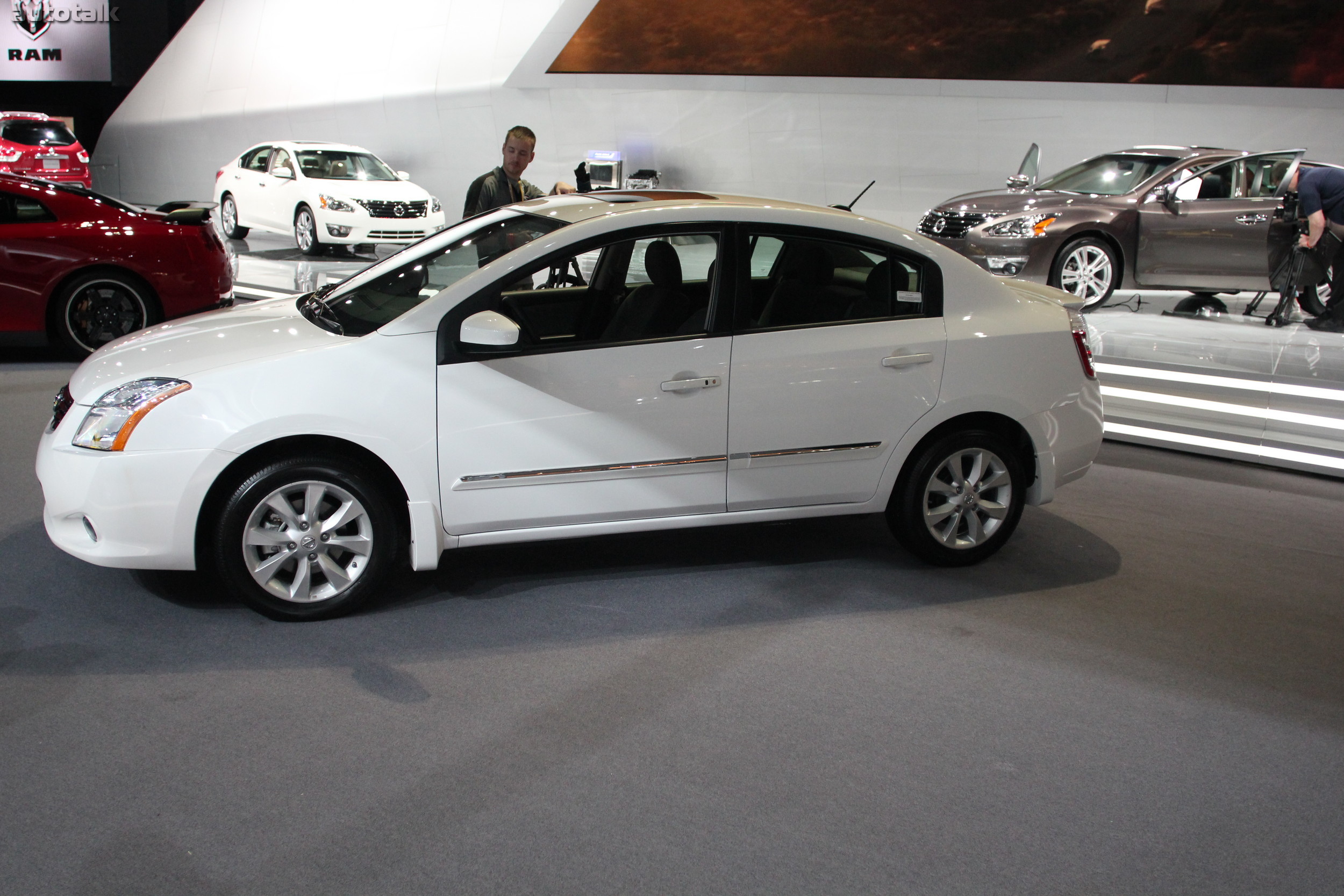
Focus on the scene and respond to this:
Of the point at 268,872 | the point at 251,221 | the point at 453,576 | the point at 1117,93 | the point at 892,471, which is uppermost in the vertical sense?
the point at 1117,93

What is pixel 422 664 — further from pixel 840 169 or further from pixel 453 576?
pixel 840 169

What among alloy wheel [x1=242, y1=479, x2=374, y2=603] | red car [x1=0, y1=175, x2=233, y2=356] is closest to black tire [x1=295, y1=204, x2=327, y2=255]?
red car [x1=0, y1=175, x2=233, y2=356]

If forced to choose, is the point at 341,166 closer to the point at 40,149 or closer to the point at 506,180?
the point at 40,149

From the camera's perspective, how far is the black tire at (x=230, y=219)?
1605 centimetres

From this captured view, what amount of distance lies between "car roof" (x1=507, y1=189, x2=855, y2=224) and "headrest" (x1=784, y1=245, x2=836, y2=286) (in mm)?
178

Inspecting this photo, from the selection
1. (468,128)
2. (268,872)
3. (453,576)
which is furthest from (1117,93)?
(268,872)

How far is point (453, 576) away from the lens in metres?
4.32

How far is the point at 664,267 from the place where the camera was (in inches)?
165

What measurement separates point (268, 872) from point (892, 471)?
279 cm

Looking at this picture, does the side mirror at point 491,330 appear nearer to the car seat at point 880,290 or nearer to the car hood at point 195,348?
the car hood at point 195,348

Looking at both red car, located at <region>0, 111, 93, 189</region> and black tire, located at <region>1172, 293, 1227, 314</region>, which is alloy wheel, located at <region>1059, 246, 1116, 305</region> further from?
red car, located at <region>0, 111, 93, 189</region>

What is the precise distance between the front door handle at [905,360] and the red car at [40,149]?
17924 millimetres

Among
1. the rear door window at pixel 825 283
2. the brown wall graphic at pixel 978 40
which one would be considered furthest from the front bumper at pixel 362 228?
the rear door window at pixel 825 283

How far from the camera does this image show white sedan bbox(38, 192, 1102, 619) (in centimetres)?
366
